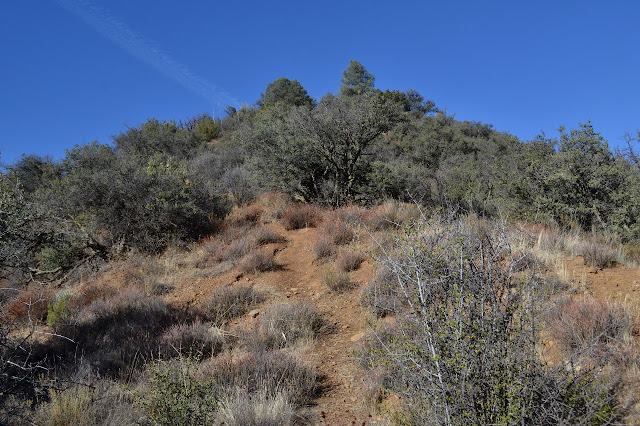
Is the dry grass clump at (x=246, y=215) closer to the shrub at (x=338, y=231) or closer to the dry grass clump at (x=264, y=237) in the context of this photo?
the dry grass clump at (x=264, y=237)

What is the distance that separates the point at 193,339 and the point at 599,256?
6.60 m

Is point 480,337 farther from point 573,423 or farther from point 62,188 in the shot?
→ point 62,188

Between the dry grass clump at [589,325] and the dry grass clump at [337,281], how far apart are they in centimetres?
362

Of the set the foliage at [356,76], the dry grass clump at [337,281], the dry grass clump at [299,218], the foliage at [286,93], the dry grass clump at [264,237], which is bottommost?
the dry grass clump at [337,281]

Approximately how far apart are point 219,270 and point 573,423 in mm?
7397

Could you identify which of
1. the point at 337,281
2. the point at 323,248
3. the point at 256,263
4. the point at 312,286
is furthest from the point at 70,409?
the point at 323,248

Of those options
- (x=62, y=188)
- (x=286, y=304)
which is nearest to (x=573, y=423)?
(x=286, y=304)

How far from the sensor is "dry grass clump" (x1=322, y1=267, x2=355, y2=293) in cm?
714

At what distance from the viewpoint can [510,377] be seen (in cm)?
250

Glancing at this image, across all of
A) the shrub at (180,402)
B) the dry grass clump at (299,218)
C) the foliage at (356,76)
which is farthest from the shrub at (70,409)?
the foliage at (356,76)

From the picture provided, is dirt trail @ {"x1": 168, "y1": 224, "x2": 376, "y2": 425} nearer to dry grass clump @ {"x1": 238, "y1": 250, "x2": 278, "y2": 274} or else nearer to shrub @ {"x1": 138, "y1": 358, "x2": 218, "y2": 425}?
dry grass clump @ {"x1": 238, "y1": 250, "x2": 278, "y2": 274}

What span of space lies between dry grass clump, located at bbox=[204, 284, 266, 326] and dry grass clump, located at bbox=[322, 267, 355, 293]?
1.29m

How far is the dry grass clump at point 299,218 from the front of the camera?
11203mm

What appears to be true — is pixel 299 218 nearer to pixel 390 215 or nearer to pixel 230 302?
pixel 390 215
